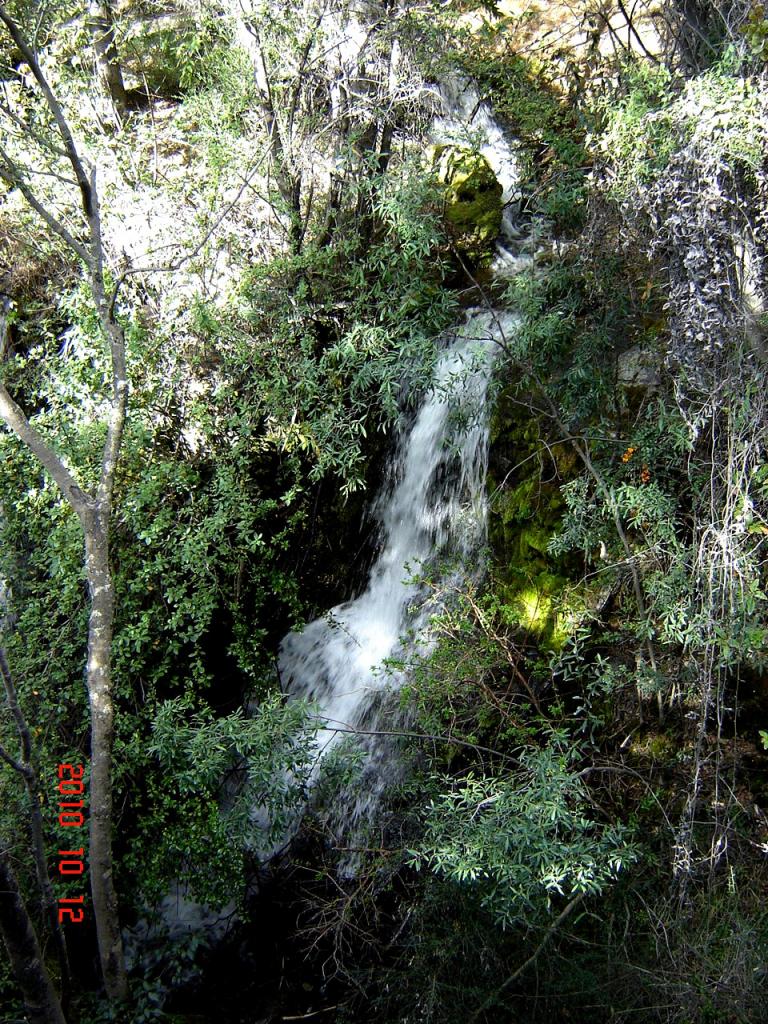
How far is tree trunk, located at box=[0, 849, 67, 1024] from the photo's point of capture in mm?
3939

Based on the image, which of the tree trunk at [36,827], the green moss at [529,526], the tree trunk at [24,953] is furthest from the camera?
the green moss at [529,526]

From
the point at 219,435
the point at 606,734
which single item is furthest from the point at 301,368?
the point at 606,734

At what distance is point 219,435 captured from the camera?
22.1ft

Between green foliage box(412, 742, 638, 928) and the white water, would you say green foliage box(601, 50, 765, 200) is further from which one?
green foliage box(412, 742, 638, 928)

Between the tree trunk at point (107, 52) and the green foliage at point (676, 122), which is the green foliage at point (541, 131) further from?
the tree trunk at point (107, 52)

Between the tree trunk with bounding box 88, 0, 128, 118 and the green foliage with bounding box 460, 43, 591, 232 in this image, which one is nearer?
the green foliage with bounding box 460, 43, 591, 232

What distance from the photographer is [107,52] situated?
9.05 meters

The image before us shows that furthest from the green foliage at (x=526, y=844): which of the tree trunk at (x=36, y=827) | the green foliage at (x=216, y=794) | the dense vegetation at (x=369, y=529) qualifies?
the tree trunk at (x=36, y=827)

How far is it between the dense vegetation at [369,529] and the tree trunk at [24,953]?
0.02 m

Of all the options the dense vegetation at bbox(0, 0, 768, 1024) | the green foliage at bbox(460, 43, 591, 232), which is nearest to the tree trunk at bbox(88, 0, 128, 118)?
the dense vegetation at bbox(0, 0, 768, 1024)

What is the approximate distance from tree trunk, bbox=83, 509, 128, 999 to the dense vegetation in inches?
0.8

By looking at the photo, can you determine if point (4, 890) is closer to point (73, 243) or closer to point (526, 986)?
point (526, 986)

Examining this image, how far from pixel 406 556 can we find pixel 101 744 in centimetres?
271
